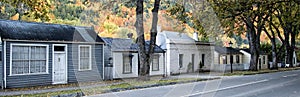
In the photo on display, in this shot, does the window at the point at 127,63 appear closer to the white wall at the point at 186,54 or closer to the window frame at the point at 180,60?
the white wall at the point at 186,54

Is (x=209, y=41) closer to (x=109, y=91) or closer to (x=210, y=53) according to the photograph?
(x=210, y=53)

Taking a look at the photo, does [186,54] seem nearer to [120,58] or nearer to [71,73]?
[120,58]

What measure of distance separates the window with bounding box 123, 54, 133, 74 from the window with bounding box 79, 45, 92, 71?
4080mm

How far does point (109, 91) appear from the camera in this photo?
51.6ft

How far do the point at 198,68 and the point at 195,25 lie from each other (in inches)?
227

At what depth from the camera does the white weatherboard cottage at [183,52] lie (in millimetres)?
30562

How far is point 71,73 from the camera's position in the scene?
21.1 m

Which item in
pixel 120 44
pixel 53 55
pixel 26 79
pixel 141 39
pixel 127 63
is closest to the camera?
pixel 26 79

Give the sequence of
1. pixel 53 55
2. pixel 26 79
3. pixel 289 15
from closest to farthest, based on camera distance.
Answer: pixel 26 79 < pixel 53 55 < pixel 289 15

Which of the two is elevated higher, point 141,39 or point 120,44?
point 141,39

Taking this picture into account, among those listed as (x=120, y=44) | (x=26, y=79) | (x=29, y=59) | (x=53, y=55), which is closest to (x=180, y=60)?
(x=120, y=44)

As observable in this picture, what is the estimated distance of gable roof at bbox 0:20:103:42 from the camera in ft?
60.5

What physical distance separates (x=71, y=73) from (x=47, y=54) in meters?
2.08

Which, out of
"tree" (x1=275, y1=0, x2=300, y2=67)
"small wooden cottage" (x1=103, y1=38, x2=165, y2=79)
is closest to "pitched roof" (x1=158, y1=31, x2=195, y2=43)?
"small wooden cottage" (x1=103, y1=38, x2=165, y2=79)
